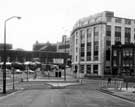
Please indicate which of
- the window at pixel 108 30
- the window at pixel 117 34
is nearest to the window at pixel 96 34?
the window at pixel 108 30

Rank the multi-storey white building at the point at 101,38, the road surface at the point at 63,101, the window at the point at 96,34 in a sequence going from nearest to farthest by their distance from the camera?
the road surface at the point at 63,101 → the multi-storey white building at the point at 101,38 → the window at the point at 96,34

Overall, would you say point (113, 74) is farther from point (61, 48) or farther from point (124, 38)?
point (61, 48)

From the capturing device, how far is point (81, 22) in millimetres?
111312

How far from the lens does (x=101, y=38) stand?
9738cm

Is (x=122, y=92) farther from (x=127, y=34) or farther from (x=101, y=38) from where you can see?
(x=127, y=34)

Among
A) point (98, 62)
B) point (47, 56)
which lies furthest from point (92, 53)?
point (47, 56)

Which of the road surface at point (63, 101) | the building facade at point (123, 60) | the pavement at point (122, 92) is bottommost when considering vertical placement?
the pavement at point (122, 92)

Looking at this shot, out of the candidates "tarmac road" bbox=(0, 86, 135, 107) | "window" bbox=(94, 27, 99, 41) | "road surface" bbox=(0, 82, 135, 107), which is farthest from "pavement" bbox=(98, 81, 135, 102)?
"window" bbox=(94, 27, 99, 41)

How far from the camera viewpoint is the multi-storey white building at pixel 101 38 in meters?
96.8

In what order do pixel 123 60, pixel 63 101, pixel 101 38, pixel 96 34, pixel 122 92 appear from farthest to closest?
1. pixel 96 34
2. pixel 101 38
3. pixel 123 60
4. pixel 122 92
5. pixel 63 101

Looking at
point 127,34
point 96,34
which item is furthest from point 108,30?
point 127,34

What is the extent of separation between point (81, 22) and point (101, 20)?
49.4 feet

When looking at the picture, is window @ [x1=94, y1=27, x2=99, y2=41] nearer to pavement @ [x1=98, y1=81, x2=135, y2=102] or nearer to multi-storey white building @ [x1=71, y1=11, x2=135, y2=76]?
multi-storey white building @ [x1=71, y1=11, x2=135, y2=76]

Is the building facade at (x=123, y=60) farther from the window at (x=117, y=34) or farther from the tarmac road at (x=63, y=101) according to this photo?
the tarmac road at (x=63, y=101)
